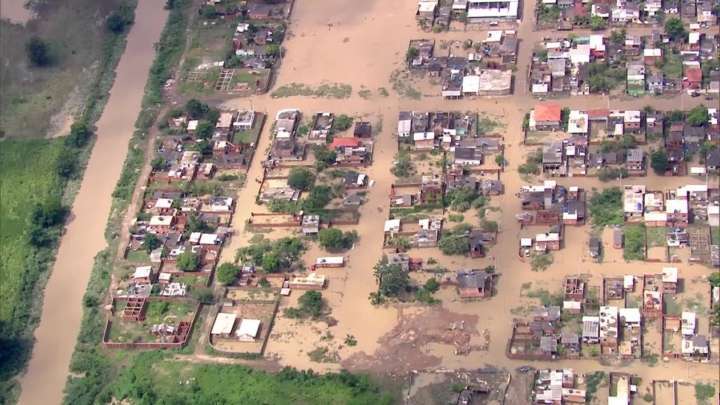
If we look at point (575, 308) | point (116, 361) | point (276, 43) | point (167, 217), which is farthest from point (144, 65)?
point (575, 308)

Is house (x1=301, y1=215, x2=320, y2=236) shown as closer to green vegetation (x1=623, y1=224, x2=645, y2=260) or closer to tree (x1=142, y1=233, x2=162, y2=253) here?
tree (x1=142, y1=233, x2=162, y2=253)

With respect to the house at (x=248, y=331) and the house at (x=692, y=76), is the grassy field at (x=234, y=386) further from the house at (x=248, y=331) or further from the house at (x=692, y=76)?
the house at (x=692, y=76)

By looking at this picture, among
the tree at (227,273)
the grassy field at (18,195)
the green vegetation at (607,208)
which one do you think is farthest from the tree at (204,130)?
the green vegetation at (607,208)

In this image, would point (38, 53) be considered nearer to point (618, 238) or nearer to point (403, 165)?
point (403, 165)

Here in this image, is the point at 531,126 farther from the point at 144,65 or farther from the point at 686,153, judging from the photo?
the point at 144,65

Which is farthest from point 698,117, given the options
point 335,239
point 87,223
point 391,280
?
point 87,223
